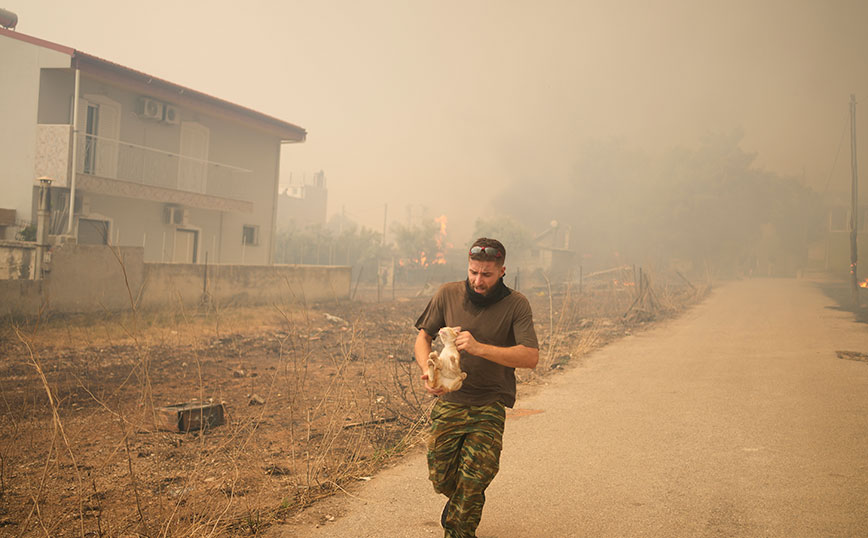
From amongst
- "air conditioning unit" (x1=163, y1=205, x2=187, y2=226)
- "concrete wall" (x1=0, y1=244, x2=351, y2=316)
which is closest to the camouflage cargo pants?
"concrete wall" (x1=0, y1=244, x2=351, y2=316)

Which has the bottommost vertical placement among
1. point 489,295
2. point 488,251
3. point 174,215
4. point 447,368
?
point 447,368

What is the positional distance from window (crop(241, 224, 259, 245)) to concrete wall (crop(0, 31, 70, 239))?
8189mm

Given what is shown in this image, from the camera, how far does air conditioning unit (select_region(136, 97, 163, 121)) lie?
67.1ft

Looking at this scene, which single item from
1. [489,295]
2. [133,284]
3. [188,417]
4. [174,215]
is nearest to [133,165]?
[174,215]

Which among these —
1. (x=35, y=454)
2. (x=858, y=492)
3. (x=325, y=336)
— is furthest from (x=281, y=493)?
(x=325, y=336)

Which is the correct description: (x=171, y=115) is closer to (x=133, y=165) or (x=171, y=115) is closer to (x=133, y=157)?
(x=133, y=157)

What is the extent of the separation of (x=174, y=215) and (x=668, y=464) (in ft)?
66.0

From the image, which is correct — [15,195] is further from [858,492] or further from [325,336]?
[858,492]

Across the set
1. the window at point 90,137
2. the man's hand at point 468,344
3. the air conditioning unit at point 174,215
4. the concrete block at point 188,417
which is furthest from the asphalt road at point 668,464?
the window at point 90,137

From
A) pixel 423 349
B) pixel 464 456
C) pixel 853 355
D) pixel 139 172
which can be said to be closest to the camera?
pixel 464 456

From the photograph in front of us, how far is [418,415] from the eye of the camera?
6.67m

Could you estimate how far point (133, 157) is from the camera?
2052cm

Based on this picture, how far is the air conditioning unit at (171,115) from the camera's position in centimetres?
2120

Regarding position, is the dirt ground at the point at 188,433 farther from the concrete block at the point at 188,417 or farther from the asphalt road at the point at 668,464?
the asphalt road at the point at 668,464
